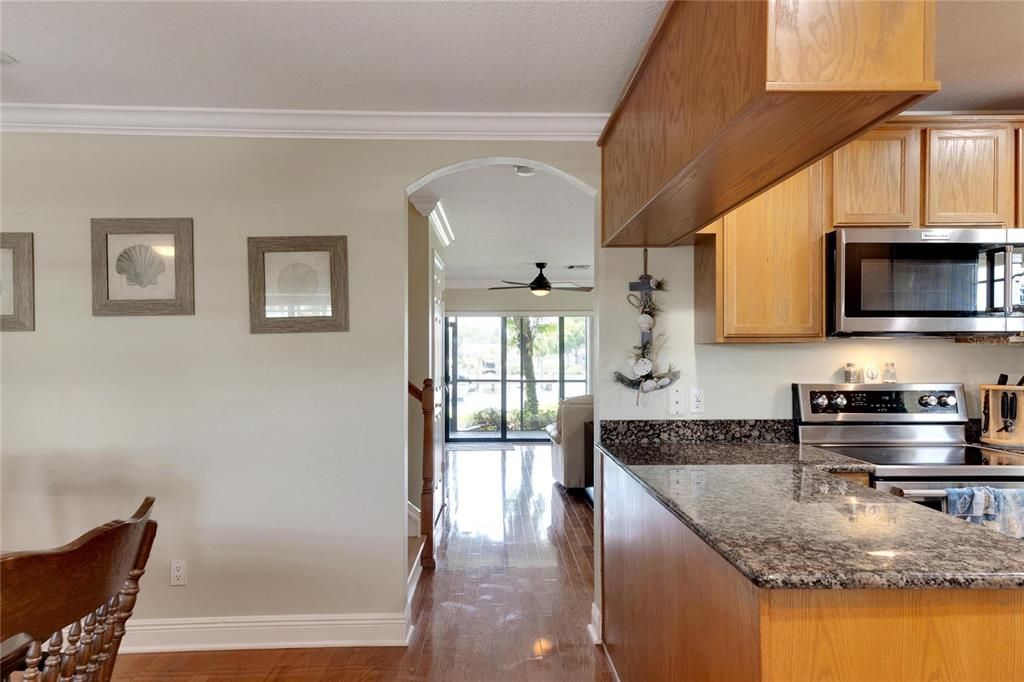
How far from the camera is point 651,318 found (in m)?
2.51

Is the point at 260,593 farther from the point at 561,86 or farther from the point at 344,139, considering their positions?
the point at 561,86

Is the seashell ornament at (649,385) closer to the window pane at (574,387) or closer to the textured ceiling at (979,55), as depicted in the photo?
the textured ceiling at (979,55)

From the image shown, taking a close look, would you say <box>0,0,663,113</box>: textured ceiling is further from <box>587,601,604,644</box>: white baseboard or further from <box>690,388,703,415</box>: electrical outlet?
<box>587,601,604,644</box>: white baseboard

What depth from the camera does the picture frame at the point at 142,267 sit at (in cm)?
250

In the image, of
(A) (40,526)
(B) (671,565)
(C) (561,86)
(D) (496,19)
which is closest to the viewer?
(B) (671,565)

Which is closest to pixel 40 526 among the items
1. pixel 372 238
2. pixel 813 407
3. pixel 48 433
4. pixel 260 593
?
pixel 48 433

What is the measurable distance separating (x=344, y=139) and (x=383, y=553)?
6.30 feet

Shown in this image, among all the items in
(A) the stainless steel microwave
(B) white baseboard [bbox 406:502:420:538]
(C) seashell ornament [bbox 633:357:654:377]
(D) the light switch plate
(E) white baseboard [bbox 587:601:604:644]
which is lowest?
(E) white baseboard [bbox 587:601:604:644]

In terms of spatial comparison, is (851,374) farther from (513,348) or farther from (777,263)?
(513,348)

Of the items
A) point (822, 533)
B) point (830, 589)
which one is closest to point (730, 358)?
point (822, 533)

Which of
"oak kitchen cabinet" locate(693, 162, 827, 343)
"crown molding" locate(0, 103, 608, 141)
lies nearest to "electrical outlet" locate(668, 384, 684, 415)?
"oak kitchen cabinet" locate(693, 162, 827, 343)

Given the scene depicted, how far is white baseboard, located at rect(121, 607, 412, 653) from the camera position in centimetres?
250

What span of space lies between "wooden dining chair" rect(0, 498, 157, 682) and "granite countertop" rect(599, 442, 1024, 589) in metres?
1.20

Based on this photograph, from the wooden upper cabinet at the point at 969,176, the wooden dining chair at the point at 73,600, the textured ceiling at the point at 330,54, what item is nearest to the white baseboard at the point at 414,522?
the textured ceiling at the point at 330,54
